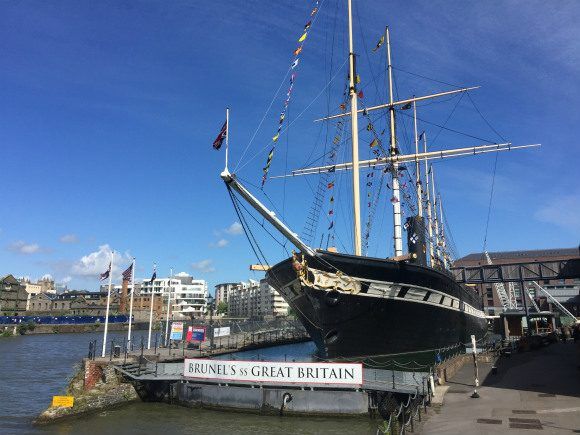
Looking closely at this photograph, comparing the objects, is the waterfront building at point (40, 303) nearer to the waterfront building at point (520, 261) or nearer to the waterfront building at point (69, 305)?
the waterfront building at point (69, 305)

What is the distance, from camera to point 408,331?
23.8m

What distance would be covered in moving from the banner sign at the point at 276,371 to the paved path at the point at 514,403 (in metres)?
3.84

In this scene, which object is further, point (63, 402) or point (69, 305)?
point (69, 305)

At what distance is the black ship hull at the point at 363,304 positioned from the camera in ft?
72.2

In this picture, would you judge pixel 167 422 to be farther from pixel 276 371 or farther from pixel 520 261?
pixel 520 261

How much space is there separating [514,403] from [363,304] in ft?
28.8

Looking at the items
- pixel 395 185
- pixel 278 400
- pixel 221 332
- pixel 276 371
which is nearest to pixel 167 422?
A: pixel 278 400

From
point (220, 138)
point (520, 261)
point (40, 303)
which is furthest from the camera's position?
point (40, 303)

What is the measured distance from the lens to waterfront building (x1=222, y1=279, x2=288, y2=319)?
158m

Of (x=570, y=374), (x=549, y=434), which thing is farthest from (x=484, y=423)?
(x=570, y=374)

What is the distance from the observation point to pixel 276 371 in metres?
18.5

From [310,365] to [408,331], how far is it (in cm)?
813

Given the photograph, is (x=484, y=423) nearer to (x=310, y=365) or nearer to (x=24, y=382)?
(x=310, y=365)

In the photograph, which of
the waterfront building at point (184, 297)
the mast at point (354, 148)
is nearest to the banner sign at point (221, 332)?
the mast at point (354, 148)
